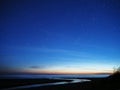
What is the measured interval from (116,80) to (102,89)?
27.0 feet

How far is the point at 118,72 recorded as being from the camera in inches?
1099

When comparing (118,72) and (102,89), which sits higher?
(118,72)

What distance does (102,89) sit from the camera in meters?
20.5

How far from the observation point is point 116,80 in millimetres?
28188

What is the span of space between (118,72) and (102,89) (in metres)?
8.05

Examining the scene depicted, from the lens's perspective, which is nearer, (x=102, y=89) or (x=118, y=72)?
(x=102, y=89)

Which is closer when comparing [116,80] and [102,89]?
[102,89]

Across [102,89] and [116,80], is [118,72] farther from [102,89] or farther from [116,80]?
[102,89]

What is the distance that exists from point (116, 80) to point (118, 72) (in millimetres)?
963

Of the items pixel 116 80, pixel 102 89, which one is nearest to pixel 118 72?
pixel 116 80
